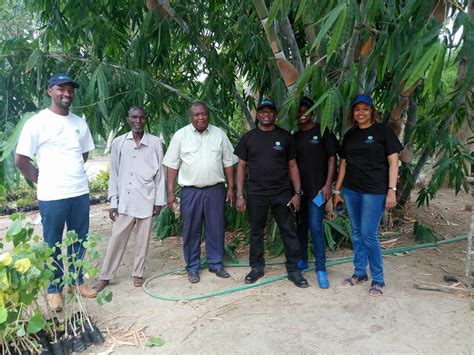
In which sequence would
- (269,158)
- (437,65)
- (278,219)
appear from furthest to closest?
(278,219), (269,158), (437,65)

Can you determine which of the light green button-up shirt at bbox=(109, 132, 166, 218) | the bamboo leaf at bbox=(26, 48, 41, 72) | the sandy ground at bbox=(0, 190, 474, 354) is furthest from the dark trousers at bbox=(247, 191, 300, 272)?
the bamboo leaf at bbox=(26, 48, 41, 72)

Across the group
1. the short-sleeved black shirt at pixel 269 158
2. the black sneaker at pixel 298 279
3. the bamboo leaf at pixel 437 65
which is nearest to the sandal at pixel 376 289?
the black sneaker at pixel 298 279

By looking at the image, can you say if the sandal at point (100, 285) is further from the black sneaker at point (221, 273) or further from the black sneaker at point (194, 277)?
the black sneaker at point (221, 273)

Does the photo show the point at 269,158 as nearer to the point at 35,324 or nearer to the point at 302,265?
the point at 302,265

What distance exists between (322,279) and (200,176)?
106cm

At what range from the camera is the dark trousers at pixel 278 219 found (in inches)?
104

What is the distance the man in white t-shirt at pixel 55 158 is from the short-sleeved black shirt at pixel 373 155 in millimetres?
1635

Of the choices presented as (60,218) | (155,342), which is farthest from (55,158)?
(155,342)

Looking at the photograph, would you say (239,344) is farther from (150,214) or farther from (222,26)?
(222,26)

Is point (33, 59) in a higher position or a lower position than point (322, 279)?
higher

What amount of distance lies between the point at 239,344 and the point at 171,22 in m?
2.50

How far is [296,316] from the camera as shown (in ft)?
7.55

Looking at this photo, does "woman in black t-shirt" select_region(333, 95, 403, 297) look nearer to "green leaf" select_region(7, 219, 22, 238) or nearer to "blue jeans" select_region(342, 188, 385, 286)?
"blue jeans" select_region(342, 188, 385, 286)

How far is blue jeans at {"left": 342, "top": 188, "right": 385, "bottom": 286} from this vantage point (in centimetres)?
238
